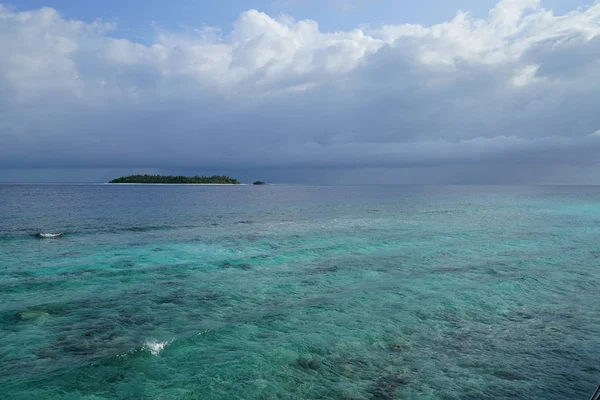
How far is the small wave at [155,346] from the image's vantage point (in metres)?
11.4

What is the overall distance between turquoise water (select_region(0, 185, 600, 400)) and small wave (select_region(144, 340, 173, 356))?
0.20 feet

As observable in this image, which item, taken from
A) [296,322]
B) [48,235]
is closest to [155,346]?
[296,322]

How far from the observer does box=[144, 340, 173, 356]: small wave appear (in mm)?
11391

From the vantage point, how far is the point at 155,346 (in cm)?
1175

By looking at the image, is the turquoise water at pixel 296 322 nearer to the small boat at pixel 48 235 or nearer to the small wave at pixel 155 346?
the small wave at pixel 155 346

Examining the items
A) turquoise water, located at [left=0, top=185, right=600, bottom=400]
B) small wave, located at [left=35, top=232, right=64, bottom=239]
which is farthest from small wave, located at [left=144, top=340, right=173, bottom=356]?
small wave, located at [left=35, top=232, right=64, bottom=239]

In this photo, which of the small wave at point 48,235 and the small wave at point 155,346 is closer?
the small wave at point 155,346

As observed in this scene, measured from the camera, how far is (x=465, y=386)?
31.6 feet

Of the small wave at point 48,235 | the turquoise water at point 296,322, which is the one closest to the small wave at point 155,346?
the turquoise water at point 296,322

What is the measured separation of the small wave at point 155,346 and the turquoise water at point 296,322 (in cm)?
6

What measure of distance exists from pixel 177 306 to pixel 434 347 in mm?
10313

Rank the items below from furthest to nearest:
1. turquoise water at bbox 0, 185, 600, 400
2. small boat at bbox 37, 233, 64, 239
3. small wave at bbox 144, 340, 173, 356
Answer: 1. small boat at bbox 37, 233, 64, 239
2. small wave at bbox 144, 340, 173, 356
3. turquoise water at bbox 0, 185, 600, 400

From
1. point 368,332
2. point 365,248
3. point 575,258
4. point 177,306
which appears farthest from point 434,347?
point 575,258

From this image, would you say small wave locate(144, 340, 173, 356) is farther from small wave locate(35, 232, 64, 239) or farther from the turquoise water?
small wave locate(35, 232, 64, 239)
